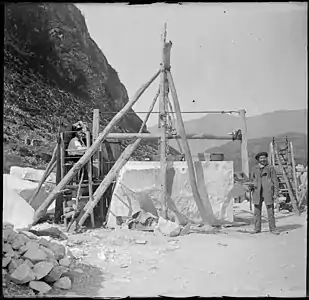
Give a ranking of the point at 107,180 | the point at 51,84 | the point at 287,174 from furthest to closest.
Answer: the point at 287,174
the point at 51,84
the point at 107,180

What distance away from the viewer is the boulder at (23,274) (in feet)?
6.93

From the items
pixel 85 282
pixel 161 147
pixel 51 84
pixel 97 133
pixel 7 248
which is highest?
pixel 51 84

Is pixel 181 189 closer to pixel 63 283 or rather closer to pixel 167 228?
pixel 167 228

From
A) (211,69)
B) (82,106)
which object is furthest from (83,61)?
(211,69)

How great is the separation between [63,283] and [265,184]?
6.92 feet

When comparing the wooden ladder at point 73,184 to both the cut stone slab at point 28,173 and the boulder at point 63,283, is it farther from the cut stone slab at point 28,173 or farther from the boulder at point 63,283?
the boulder at point 63,283

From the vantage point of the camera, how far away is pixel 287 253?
2623 millimetres

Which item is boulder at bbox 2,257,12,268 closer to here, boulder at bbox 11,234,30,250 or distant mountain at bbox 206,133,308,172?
boulder at bbox 11,234,30,250

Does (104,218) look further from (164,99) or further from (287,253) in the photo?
(287,253)

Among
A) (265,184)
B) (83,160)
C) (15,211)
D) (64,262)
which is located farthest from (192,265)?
(83,160)

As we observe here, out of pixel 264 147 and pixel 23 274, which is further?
pixel 264 147

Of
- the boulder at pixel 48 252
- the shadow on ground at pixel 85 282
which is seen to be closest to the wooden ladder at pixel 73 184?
the shadow on ground at pixel 85 282

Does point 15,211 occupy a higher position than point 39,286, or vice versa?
point 15,211

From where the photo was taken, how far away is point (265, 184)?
3410mm
